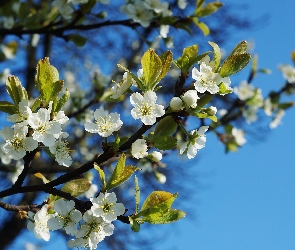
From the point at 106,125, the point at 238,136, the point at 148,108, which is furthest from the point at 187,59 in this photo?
the point at 238,136

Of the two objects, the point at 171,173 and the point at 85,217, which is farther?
the point at 171,173

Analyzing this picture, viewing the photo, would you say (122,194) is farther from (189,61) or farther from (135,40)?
(189,61)

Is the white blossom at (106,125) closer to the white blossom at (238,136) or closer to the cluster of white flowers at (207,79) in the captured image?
the cluster of white flowers at (207,79)

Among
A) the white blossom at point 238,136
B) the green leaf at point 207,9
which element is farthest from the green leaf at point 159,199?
the white blossom at point 238,136

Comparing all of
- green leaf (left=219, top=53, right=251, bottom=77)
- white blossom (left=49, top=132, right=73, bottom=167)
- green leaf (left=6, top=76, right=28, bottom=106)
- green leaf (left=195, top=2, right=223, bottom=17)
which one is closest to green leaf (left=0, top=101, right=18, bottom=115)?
green leaf (left=6, top=76, right=28, bottom=106)

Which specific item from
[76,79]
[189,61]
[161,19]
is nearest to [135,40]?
[76,79]

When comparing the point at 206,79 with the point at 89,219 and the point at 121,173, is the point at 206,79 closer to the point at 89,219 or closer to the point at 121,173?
the point at 121,173
